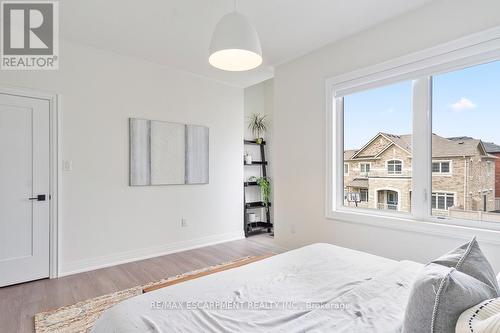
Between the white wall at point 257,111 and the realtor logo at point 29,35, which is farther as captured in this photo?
the white wall at point 257,111

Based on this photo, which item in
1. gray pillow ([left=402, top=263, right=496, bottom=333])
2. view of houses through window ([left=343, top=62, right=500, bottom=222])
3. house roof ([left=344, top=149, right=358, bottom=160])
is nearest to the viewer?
gray pillow ([left=402, top=263, right=496, bottom=333])

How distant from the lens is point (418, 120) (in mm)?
2615

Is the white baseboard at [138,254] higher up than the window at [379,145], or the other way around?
the window at [379,145]

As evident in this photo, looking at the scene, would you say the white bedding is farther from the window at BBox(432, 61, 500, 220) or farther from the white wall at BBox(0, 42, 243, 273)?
the white wall at BBox(0, 42, 243, 273)

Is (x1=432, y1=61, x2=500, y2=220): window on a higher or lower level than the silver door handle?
higher

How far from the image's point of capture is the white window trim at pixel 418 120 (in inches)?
87.7

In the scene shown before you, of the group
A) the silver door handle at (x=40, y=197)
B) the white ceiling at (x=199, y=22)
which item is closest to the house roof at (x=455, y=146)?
the white ceiling at (x=199, y=22)

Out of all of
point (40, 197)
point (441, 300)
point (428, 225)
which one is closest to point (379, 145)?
point (428, 225)

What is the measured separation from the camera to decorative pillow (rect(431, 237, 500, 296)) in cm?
98

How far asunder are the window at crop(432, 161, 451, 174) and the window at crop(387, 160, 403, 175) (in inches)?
11.7

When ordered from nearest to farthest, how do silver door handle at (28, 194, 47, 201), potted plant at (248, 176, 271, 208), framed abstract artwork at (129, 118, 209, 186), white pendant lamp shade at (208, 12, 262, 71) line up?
white pendant lamp shade at (208, 12, 262, 71) < silver door handle at (28, 194, 47, 201) < framed abstract artwork at (129, 118, 209, 186) < potted plant at (248, 176, 271, 208)

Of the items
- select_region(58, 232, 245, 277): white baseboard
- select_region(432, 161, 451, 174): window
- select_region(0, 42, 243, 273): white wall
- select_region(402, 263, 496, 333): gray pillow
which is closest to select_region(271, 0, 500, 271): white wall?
select_region(432, 161, 451, 174): window

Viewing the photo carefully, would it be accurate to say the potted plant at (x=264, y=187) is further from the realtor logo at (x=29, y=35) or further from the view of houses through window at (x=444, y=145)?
the realtor logo at (x=29, y=35)

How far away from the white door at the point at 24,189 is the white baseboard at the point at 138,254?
10.3 inches
